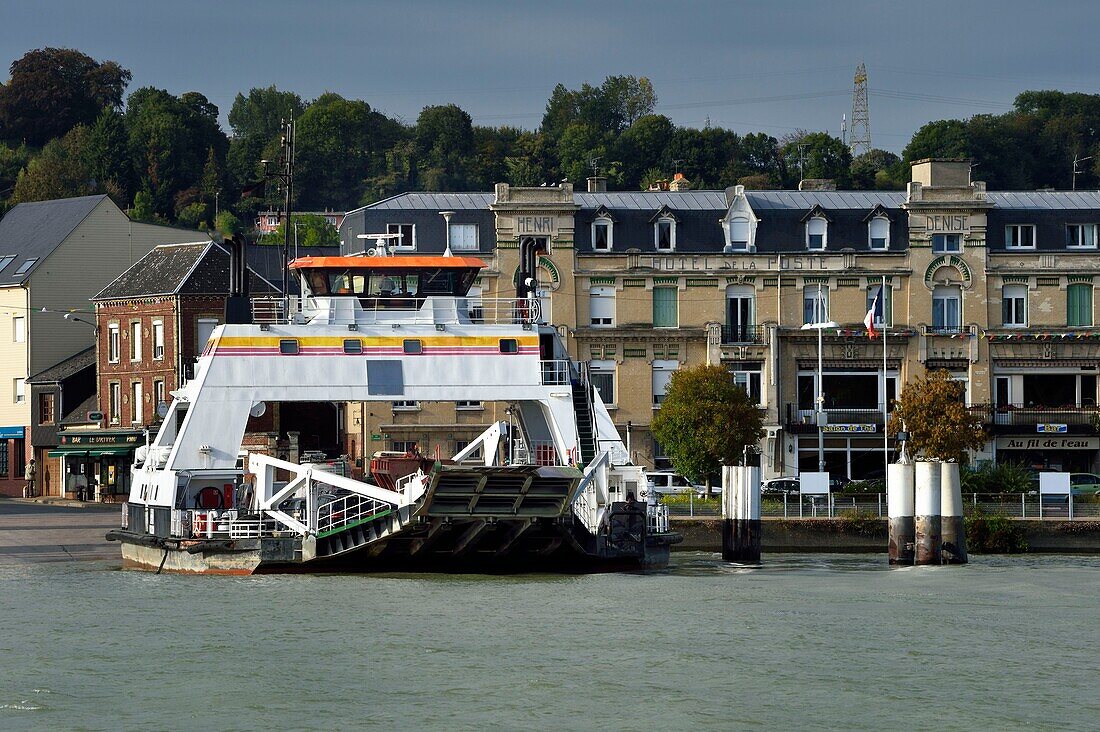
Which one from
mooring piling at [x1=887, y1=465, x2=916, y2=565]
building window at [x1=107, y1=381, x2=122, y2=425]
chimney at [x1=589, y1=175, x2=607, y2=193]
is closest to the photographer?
mooring piling at [x1=887, y1=465, x2=916, y2=565]

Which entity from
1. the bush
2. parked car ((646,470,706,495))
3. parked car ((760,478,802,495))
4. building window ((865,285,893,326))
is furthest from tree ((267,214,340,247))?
the bush

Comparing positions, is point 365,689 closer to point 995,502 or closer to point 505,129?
point 995,502

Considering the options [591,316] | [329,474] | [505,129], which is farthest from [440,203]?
[505,129]

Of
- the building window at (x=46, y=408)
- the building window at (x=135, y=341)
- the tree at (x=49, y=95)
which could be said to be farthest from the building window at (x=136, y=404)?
the tree at (x=49, y=95)

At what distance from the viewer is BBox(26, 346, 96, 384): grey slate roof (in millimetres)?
69000

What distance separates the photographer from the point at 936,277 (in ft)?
211

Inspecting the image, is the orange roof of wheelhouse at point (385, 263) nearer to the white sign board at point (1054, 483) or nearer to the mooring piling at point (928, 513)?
the mooring piling at point (928, 513)

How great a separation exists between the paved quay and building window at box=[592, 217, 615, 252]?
1886cm

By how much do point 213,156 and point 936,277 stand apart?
73.2 metres

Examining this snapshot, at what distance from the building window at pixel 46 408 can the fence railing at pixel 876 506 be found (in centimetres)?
2878

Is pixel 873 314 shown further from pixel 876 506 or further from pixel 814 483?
pixel 876 506

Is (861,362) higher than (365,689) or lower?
higher

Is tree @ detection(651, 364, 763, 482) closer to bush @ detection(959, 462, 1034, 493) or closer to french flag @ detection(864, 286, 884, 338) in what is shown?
french flag @ detection(864, 286, 884, 338)

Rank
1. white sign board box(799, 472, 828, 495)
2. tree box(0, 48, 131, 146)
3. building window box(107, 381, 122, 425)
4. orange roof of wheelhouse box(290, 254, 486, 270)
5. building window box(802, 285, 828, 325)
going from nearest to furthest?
orange roof of wheelhouse box(290, 254, 486, 270), white sign board box(799, 472, 828, 495), building window box(802, 285, 828, 325), building window box(107, 381, 122, 425), tree box(0, 48, 131, 146)
